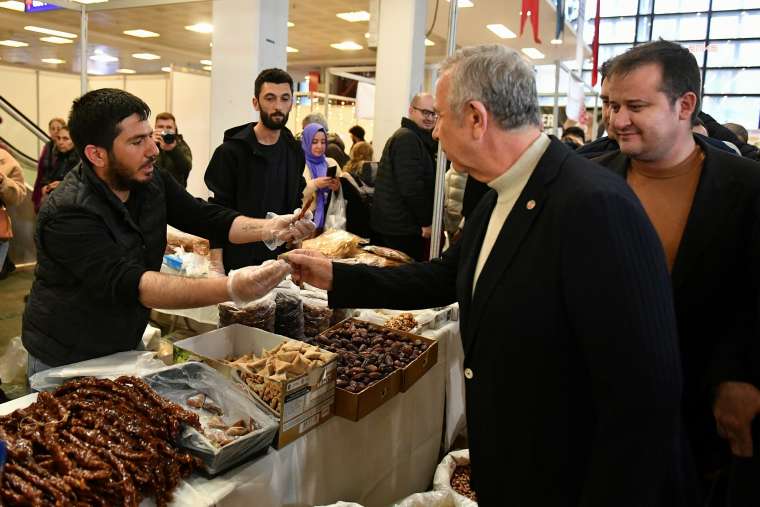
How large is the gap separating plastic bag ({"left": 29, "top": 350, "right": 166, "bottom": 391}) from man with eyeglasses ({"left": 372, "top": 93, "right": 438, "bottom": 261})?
2475 millimetres

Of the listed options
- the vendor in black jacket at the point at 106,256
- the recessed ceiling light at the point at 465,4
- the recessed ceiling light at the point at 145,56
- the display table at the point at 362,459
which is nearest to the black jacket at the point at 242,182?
the vendor in black jacket at the point at 106,256

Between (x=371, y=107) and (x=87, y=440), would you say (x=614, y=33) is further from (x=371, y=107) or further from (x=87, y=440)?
(x=87, y=440)

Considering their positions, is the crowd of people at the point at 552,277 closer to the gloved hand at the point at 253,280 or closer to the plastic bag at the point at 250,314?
the gloved hand at the point at 253,280

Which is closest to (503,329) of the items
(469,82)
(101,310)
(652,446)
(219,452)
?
(652,446)

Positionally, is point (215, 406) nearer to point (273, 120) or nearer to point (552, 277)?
point (552, 277)

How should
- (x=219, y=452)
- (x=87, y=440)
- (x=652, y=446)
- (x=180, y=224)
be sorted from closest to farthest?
(x=652, y=446)
(x=87, y=440)
(x=219, y=452)
(x=180, y=224)

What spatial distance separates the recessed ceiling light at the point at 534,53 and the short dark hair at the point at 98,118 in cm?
1362

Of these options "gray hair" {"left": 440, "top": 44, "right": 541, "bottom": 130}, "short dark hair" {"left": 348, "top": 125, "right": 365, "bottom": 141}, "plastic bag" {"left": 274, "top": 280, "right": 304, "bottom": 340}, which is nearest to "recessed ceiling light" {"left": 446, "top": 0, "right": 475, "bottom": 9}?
"short dark hair" {"left": 348, "top": 125, "right": 365, "bottom": 141}

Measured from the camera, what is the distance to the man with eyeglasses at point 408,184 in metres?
4.14

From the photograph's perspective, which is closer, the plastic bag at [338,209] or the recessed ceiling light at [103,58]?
the plastic bag at [338,209]

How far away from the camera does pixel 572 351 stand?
3.83 feet

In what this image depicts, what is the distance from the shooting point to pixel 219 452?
1462 millimetres

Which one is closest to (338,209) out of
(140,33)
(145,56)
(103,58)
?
(140,33)

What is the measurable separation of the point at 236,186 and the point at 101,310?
136cm
